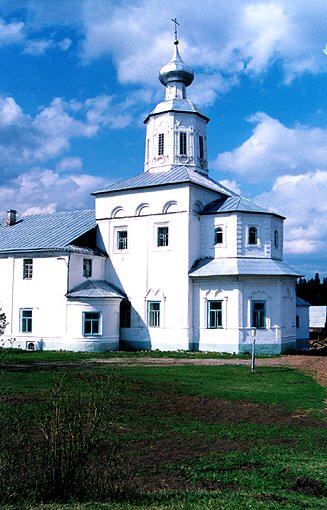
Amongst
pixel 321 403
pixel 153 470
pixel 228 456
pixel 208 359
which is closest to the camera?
pixel 153 470

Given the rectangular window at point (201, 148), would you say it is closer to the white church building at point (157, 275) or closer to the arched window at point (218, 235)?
the white church building at point (157, 275)

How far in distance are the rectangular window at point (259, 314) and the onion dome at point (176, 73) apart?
15605 mm

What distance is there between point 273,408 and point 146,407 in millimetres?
3010

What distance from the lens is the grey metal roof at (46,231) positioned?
31.2 meters

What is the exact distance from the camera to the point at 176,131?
3391 centimetres

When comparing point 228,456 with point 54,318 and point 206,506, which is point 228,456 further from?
point 54,318

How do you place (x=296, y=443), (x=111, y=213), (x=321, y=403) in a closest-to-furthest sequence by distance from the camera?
1. (x=296, y=443)
2. (x=321, y=403)
3. (x=111, y=213)

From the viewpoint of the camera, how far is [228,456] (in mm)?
8938

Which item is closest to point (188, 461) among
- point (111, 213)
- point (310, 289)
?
point (111, 213)

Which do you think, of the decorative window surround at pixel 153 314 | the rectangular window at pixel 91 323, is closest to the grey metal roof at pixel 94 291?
the rectangular window at pixel 91 323

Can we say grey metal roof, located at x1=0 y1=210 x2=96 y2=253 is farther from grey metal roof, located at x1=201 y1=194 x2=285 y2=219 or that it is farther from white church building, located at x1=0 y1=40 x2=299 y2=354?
grey metal roof, located at x1=201 y1=194 x2=285 y2=219

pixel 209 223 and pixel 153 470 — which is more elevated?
pixel 209 223

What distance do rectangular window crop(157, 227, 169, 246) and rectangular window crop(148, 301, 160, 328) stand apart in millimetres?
3221

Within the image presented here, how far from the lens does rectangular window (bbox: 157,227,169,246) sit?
99.8 feet
